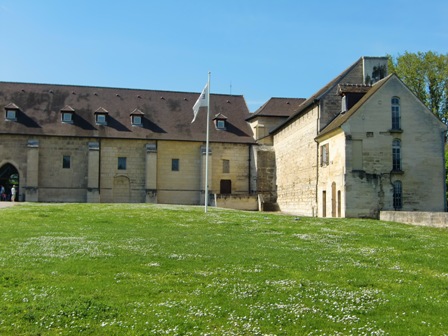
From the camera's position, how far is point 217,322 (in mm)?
8156

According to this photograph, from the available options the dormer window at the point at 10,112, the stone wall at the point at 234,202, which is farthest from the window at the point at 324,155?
the dormer window at the point at 10,112

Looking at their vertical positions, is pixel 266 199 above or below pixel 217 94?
below

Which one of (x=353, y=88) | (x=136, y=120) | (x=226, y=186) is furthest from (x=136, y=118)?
(x=353, y=88)

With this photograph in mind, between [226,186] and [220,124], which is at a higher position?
[220,124]

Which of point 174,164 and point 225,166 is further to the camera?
point 225,166

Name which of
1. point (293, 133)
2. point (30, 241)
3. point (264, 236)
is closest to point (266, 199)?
point (293, 133)

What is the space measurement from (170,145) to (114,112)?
6474mm

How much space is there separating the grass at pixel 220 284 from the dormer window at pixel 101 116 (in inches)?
1167

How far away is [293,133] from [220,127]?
386 inches

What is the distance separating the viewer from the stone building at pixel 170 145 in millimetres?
37906

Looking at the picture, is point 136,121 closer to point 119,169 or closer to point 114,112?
point 114,112

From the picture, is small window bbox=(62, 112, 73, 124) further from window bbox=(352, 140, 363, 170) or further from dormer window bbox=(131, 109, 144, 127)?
window bbox=(352, 140, 363, 170)

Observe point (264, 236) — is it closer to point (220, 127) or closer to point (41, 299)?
point (41, 299)

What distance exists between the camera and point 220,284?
10.5 m
